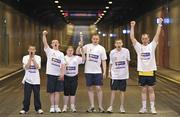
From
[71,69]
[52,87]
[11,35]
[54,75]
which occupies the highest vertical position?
[11,35]

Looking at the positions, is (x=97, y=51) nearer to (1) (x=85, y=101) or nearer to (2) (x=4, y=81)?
(1) (x=85, y=101)

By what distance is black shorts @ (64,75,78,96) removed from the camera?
12.3 metres

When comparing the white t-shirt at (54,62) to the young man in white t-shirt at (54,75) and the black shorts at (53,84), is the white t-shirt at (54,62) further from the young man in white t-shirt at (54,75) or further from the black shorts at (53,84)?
the black shorts at (53,84)

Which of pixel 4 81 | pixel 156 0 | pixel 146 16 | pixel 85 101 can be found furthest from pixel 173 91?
pixel 146 16

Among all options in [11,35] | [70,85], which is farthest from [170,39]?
[70,85]

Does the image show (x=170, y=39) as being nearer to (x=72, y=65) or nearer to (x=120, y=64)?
(x=120, y=64)

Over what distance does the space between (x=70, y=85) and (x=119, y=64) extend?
4.39 feet

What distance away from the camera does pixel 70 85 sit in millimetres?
12367

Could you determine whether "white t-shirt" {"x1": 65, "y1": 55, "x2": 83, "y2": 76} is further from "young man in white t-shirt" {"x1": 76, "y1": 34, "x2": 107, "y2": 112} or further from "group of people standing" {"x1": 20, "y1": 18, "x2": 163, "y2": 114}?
"young man in white t-shirt" {"x1": 76, "y1": 34, "x2": 107, "y2": 112}

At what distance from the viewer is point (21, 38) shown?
46.3 meters

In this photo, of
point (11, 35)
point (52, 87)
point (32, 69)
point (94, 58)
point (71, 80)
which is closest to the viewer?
point (32, 69)

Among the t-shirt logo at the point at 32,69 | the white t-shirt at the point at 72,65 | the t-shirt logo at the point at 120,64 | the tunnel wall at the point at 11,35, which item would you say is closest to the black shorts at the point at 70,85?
the white t-shirt at the point at 72,65

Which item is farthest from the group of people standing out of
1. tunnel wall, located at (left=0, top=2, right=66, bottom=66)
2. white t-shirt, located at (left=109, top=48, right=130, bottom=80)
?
tunnel wall, located at (left=0, top=2, right=66, bottom=66)

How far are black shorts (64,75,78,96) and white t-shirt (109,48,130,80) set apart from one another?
98 cm
